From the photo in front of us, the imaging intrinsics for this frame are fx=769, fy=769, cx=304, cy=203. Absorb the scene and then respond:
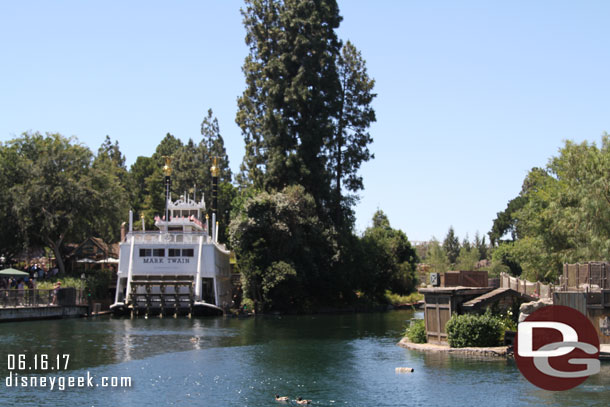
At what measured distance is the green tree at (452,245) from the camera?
140m

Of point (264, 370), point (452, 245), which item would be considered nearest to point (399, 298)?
point (264, 370)

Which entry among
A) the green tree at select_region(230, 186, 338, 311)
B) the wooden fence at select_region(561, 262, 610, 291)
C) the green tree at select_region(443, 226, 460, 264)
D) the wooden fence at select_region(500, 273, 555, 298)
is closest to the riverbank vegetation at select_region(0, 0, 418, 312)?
the green tree at select_region(230, 186, 338, 311)

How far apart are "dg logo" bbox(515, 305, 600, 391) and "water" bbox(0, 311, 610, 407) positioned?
0.96 metres

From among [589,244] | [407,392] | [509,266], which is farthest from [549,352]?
[509,266]

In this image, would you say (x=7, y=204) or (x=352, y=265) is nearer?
(x=7, y=204)

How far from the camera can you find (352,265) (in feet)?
235

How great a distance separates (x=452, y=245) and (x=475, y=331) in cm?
11335

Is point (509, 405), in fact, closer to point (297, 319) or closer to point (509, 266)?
point (297, 319)

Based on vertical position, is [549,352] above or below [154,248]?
below

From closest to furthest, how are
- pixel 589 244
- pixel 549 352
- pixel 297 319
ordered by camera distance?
pixel 549 352, pixel 589 244, pixel 297 319

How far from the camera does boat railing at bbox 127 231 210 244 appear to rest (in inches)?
2520

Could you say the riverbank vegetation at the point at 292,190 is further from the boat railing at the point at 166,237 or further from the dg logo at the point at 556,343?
the dg logo at the point at 556,343

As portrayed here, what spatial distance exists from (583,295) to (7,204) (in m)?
51.1

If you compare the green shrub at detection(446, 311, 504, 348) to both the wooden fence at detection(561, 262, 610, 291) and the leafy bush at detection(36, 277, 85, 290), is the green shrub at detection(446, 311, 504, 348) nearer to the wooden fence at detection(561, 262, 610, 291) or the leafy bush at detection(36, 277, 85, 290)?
the wooden fence at detection(561, 262, 610, 291)
